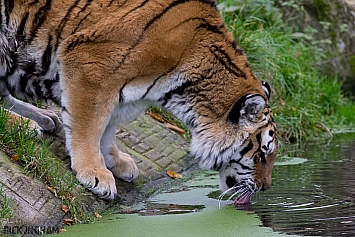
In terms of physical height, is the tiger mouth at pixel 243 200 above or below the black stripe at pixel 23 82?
below

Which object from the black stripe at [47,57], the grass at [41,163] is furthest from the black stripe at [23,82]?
the grass at [41,163]

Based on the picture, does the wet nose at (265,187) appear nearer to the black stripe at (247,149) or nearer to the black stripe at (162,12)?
the black stripe at (247,149)

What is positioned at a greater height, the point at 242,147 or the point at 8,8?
the point at 8,8

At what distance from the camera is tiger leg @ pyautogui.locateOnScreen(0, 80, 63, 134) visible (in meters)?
5.52

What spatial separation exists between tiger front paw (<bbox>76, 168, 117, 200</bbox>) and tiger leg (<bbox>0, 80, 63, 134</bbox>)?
709 millimetres

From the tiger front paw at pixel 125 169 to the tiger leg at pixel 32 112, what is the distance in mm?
518

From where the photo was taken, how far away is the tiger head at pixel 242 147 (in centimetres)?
518

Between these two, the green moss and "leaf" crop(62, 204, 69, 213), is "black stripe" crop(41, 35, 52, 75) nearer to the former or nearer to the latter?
"leaf" crop(62, 204, 69, 213)

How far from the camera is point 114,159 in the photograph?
5.57 m

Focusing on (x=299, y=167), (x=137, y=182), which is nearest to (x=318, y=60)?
(x=299, y=167)

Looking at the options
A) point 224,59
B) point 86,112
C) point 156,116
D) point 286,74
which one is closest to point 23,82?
point 86,112

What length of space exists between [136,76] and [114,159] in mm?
840

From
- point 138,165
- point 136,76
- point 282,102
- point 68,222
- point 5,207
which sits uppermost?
point 136,76

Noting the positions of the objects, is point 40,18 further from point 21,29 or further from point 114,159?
point 114,159
